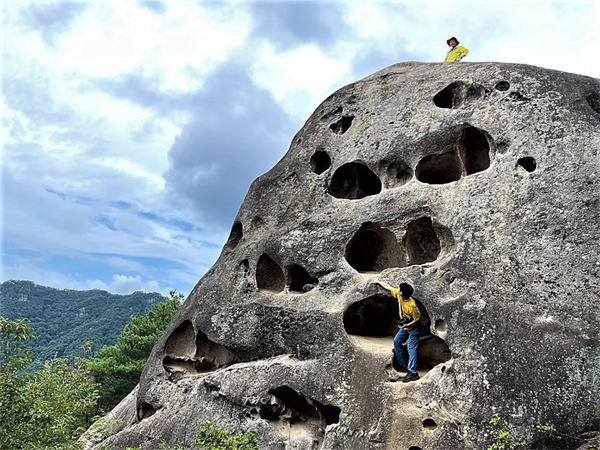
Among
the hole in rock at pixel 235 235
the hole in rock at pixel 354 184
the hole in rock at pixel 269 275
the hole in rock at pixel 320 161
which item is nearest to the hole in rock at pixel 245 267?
the hole in rock at pixel 269 275

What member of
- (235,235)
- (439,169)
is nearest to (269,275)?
(235,235)

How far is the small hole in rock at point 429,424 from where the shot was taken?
7664 mm

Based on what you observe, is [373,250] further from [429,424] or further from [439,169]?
[429,424]

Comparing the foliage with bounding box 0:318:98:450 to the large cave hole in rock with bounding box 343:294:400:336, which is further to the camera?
the large cave hole in rock with bounding box 343:294:400:336

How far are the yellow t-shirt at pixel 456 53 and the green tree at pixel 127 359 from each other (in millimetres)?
20087

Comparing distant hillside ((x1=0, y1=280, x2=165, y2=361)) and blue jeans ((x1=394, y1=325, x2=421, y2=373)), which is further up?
distant hillside ((x1=0, y1=280, x2=165, y2=361))

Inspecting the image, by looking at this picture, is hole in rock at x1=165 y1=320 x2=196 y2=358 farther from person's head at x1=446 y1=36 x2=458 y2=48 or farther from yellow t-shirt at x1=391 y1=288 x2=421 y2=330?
person's head at x1=446 y1=36 x2=458 y2=48

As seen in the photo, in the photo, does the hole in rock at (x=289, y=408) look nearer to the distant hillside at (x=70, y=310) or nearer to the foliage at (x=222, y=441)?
the foliage at (x=222, y=441)

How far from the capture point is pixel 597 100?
33.8ft

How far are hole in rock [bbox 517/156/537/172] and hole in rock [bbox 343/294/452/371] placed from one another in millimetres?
3267

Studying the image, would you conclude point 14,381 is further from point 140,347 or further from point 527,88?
point 140,347

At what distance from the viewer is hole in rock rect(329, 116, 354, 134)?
40.8ft

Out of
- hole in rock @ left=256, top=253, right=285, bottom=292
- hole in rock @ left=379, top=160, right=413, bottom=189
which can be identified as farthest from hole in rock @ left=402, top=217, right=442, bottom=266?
hole in rock @ left=256, top=253, right=285, bottom=292

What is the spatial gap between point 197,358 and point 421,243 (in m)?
5.52
